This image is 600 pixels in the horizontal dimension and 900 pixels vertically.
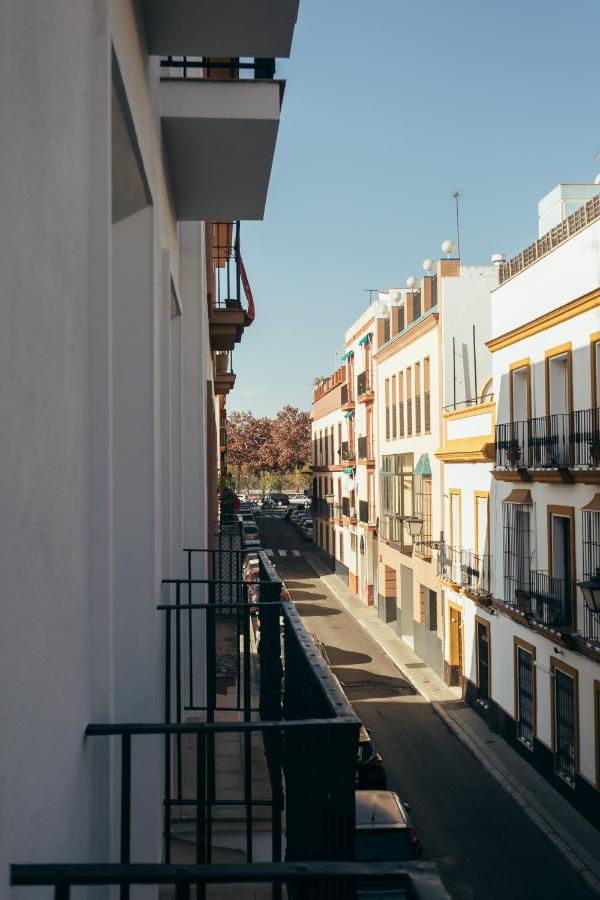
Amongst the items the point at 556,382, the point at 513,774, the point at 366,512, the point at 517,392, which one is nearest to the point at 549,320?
the point at 556,382

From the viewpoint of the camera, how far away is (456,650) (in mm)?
23391

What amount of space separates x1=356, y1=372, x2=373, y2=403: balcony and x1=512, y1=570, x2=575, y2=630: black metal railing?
59.7 feet

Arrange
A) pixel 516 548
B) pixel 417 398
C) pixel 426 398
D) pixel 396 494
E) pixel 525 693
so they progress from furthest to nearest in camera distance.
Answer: pixel 396 494
pixel 417 398
pixel 426 398
pixel 516 548
pixel 525 693

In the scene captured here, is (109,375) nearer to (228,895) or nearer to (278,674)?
A: (278,674)

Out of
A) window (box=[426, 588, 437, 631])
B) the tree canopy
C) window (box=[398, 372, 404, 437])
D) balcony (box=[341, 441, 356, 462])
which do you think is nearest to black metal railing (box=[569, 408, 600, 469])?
window (box=[426, 588, 437, 631])

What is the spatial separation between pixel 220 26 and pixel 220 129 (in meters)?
0.94

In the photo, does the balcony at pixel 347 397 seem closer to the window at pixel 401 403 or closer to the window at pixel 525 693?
the window at pixel 401 403

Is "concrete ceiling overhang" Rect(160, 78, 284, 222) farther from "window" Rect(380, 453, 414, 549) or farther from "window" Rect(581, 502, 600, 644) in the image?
"window" Rect(380, 453, 414, 549)

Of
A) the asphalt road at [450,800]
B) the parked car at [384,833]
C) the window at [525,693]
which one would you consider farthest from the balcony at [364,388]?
the parked car at [384,833]

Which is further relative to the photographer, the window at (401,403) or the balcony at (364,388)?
the balcony at (364,388)

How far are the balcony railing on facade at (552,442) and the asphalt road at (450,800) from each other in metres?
6.30

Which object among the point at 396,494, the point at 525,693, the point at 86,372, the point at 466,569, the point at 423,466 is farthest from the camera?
the point at 396,494

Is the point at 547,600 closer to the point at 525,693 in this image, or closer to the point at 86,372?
the point at 525,693

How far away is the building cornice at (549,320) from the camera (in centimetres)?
1510
